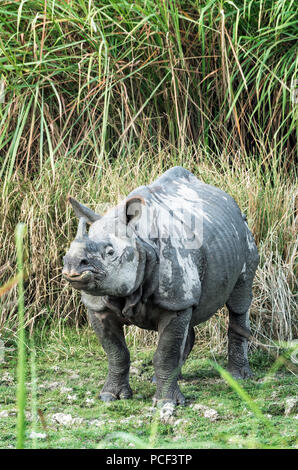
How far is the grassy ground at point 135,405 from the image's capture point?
3182 mm

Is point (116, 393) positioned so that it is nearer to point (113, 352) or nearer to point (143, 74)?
point (113, 352)

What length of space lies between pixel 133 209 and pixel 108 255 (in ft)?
1.00

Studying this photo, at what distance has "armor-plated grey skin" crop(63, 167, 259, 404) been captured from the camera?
10.6 feet

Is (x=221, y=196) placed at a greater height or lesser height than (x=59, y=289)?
greater

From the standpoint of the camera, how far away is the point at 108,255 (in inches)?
126

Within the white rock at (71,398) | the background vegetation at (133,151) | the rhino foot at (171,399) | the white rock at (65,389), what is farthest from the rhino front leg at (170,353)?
the white rock at (65,389)

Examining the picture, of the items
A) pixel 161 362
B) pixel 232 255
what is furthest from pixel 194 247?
pixel 161 362

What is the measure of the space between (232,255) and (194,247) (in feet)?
1.12

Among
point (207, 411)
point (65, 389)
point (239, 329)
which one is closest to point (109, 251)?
point (207, 411)

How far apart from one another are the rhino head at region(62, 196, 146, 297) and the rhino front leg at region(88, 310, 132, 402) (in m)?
0.39

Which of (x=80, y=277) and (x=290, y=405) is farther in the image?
(x=290, y=405)

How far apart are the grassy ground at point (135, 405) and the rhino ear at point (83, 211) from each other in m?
0.78

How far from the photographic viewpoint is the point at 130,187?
517 centimetres
